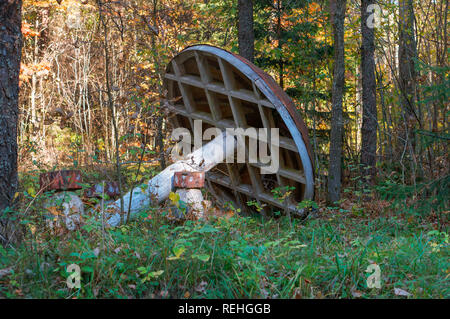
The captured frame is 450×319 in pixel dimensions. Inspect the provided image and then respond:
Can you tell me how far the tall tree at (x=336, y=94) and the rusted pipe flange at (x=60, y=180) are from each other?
4.44 m

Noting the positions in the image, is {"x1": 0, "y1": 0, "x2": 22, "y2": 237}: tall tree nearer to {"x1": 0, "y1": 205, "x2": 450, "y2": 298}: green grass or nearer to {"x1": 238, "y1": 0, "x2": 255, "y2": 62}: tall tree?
{"x1": 0, "y1": 205, "x2": 450, "y2": 298}: green grass

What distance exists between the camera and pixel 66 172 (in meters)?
4.78

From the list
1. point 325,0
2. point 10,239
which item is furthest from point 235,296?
point 325,0

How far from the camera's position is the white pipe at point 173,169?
5.66m

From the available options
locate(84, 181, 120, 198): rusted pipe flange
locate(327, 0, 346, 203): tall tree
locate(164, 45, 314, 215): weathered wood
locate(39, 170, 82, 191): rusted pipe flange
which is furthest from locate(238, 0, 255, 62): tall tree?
locate(39, 170, 82, 191): rusted pipe flange

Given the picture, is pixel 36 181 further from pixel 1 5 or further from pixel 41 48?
pixel 41 48

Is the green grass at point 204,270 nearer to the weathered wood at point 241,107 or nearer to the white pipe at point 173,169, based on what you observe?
the white pipe at point 173,169

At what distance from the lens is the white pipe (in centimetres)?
566

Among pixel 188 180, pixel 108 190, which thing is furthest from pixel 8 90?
pixel 188 180

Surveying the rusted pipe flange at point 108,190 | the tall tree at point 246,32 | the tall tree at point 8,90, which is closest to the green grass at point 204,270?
the tall tree at point 8,90

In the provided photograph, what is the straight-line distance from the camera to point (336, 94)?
729 cm

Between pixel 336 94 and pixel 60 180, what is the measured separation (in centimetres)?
482

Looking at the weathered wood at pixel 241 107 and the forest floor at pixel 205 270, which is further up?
the weathered wood at pixel 241 107
